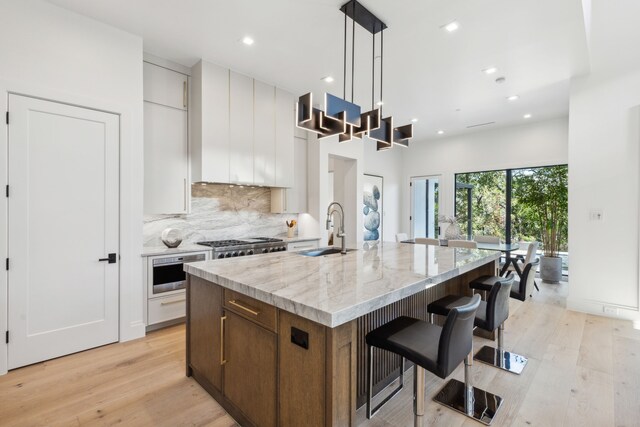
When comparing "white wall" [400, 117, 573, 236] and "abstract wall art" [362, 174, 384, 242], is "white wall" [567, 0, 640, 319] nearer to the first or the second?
"white wall" [400, 117, 573, 236]

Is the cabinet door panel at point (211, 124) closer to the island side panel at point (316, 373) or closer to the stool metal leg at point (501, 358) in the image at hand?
the island side panel at point (316, 373)

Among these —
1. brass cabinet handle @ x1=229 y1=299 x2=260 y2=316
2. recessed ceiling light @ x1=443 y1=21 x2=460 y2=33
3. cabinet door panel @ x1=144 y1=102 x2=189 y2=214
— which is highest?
recessed ceiling light @ x1=443 y1=21 x2=460 y2=33

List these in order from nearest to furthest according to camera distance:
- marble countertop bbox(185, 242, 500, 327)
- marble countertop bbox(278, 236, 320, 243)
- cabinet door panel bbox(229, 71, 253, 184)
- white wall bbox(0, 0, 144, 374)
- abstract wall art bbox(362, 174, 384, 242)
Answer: marble countertop bbox(185, 242, 500, 327) < white wall bbox(0, 0, 144, 374) < cabinet door panel bbox(229, 71, 253, 184) < marble countertop bbox(278, 236, 320, 243) < abstract wall art bbox(362, 174, 384, 242)

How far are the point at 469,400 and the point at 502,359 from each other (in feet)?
2.61

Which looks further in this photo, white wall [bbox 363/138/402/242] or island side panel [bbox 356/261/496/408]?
white wall [bbox 363/138/402/242]

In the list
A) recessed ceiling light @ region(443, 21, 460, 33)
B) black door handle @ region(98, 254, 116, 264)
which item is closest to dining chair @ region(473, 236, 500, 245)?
recessed ceiling light @ region(443, 21, 460, 33)

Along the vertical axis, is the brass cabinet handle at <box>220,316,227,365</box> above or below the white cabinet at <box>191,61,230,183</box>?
below

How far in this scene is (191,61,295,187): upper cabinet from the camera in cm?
370

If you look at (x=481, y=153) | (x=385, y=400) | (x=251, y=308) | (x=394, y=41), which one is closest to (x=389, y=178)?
(x=481, y=153)

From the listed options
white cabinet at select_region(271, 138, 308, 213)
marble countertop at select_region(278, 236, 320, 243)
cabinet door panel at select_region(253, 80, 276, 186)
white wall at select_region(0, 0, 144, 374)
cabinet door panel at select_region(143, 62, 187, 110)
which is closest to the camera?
white wall at select_region(0, 0, 144, 374)

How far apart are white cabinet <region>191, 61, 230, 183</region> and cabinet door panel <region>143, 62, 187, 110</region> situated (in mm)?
125

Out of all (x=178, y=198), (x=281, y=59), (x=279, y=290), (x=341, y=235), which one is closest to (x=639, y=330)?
(x=341, y=235)

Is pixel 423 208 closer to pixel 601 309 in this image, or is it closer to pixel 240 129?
pixel 601 309

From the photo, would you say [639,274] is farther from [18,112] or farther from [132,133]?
[18,112]
